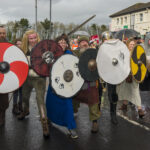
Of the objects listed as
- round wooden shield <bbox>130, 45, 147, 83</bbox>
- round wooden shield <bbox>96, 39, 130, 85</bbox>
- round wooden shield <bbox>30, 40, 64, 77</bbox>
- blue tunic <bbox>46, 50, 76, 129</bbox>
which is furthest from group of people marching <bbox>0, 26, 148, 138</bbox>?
round wooden shield <bbox>96, 39, 130, 85</bbox>

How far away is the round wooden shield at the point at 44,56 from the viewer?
11.5 ft

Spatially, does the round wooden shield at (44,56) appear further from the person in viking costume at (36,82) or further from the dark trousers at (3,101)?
the dark trousers at (3,101)

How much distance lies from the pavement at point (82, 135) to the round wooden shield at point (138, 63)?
0.94 m

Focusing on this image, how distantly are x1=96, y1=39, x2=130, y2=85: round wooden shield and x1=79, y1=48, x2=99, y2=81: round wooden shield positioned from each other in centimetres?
14

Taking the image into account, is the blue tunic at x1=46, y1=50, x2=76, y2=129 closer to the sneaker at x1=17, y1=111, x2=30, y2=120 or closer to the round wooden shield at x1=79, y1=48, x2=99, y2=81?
the round wooden shield at x1=79, y1=48, x2=99, y2=81

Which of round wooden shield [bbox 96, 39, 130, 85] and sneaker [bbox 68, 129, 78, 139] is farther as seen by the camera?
sneaker [bbox 68, 129, 78, 139]

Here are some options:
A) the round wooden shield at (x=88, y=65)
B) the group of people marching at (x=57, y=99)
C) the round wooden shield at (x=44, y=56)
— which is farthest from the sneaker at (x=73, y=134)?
the round wooden shield at (x=44, y=56)

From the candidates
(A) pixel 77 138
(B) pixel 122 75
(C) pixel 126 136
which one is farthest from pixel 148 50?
(A) pixel 77 138

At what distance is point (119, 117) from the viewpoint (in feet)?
16.6

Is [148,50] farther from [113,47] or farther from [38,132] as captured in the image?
[38,132]

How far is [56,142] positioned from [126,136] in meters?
1.16

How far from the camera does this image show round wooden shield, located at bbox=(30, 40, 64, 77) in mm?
3510

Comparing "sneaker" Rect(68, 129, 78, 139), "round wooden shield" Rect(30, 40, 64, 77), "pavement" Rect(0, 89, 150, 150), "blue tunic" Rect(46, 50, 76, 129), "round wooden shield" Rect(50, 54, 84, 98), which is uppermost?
"round wooden shield" Rect(30, 40, 64, 77)

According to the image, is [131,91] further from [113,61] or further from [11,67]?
[11,67]
